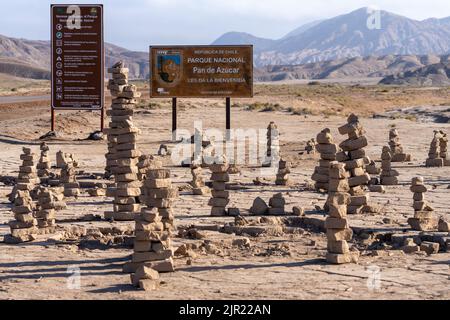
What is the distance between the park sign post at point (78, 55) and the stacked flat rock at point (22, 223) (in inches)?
610

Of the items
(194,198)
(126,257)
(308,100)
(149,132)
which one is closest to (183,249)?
(126,257)

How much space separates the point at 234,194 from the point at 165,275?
7277 mm

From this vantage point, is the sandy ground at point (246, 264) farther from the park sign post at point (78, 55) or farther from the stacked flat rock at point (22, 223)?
the park sign post at point (78, 55)

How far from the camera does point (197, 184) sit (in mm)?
17344

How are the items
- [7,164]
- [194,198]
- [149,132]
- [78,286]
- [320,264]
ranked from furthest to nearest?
[149,132] < [7,164] < [194,198] < [320,264] < [78,286]

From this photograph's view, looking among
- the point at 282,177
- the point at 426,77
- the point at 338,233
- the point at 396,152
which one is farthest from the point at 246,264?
Result: the point at 426,77

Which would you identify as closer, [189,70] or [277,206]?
[277,206]

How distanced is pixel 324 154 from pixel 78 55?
13557mm

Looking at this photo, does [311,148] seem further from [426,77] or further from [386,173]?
[426,77]

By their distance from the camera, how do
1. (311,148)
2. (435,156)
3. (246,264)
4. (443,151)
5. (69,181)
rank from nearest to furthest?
(246,264) → (69,181) → (435,156) → (443,151) → (311,148)

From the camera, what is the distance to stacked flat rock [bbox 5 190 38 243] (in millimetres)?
12031

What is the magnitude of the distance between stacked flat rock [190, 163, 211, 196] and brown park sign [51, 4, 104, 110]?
35.1 feet
